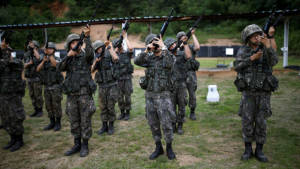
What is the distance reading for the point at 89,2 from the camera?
119 feet

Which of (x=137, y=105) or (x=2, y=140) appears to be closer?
(x=2, y=140)

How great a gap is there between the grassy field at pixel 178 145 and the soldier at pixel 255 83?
590mm

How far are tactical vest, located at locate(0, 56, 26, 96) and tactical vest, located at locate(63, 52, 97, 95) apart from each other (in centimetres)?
137

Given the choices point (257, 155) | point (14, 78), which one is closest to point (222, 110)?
point (257, 155)

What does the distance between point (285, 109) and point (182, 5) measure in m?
27.2

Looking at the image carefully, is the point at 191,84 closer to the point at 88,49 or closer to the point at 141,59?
the point at 141,59

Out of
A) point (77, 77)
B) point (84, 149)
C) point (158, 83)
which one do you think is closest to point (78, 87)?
point (77, 77)

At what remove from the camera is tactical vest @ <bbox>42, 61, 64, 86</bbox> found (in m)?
6.25

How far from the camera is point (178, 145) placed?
5145 mm

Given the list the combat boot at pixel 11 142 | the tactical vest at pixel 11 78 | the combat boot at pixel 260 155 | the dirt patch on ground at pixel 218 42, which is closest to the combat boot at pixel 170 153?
the combat boot at pixel 260 155

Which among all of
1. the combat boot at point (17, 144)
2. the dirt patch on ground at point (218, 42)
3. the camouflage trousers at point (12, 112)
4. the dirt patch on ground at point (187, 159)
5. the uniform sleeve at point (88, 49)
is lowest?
the dirt patch on ground at point (187, 159)

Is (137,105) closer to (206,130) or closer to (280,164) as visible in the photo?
(206,130)

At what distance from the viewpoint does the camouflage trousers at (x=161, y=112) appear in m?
4.28

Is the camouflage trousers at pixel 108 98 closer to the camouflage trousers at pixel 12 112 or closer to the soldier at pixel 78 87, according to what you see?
the soldier at pixel 78 87
